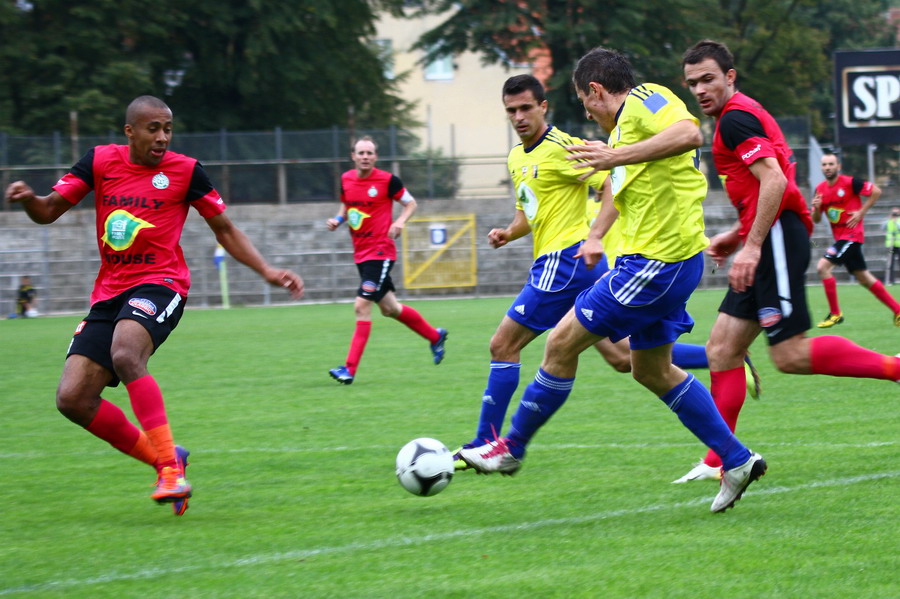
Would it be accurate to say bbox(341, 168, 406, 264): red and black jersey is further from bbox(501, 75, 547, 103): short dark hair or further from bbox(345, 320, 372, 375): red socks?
bbox(501, 75, 547, 103): short dark hair

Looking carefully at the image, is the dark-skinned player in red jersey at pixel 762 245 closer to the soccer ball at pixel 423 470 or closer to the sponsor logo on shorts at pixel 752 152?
the sponsor logo on shorts at pixel 752 152

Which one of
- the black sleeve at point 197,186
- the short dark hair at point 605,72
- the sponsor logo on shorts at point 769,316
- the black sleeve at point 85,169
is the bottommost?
the sponsor logo on shorts at point 769,316

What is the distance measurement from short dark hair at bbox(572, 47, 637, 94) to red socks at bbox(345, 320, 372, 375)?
18.0 ft

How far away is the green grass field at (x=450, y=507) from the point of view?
393 cm

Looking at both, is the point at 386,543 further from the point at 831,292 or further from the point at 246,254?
the point at 831,292

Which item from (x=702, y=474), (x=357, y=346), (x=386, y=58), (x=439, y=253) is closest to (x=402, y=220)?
(x=357, y=346)

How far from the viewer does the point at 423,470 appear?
5.21 m

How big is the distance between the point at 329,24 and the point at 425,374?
21678 mm

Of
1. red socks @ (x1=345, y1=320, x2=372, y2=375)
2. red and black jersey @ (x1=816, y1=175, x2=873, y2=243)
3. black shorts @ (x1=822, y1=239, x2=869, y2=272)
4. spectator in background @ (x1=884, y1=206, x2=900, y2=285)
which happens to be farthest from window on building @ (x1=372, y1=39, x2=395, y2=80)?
red socks @ (x1=345, y1=320, x2=372, y2=375)

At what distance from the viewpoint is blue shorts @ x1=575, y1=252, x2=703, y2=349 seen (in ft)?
16.0

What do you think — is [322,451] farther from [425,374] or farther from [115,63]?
[115,63]

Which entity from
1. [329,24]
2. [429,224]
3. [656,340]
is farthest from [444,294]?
[656,340]

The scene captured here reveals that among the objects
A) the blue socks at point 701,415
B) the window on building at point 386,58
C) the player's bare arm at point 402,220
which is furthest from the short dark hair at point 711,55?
the window on building at point 386,58

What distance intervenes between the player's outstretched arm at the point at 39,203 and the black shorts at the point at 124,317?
0.55m
